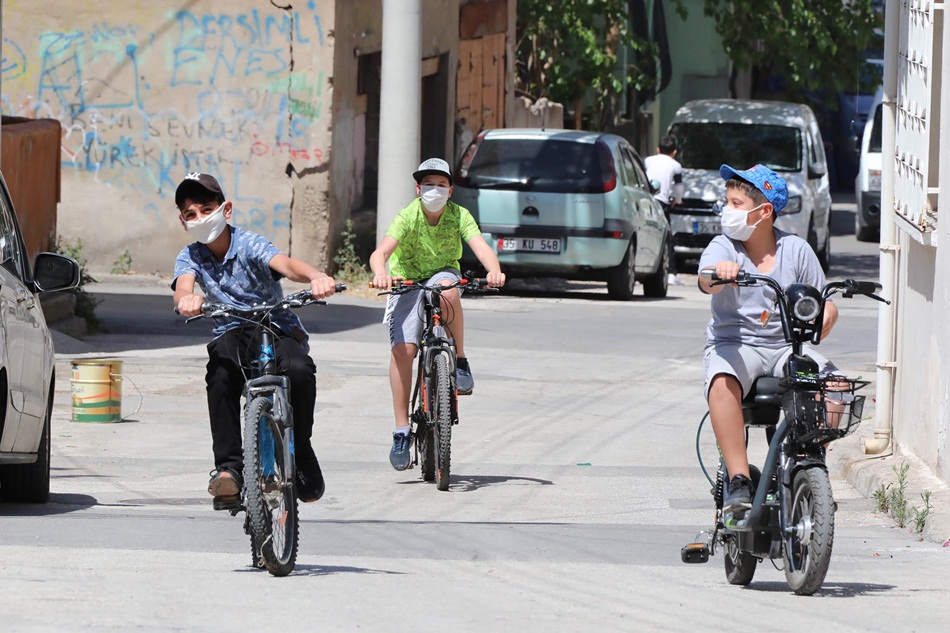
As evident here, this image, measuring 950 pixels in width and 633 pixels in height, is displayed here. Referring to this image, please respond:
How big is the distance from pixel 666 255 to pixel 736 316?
47.2 feet

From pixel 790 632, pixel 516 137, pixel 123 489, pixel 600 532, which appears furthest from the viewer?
pixel 516 137

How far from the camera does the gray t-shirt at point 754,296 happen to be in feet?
21.2

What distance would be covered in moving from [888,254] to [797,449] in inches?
169

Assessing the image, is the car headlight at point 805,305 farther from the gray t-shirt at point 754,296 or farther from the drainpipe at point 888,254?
the drainpipe at point 888,254

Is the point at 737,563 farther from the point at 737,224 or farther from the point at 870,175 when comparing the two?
the point at 870,175

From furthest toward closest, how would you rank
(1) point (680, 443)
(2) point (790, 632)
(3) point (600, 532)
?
(1) point (680, 443), (3) point (600, 532), (2) point (790, 632)

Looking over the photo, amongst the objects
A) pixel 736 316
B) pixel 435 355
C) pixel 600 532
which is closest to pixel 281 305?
pixel 736 316

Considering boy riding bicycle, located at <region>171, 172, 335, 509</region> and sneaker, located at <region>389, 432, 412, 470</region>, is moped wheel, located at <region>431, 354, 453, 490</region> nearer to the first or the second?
sneaker, located at <region>389, 432, 412, 470</region>

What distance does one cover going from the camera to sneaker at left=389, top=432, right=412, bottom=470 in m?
9.62

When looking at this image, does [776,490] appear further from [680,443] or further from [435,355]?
[680,443]

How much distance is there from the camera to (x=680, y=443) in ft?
36.8

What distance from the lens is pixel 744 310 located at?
649 cm

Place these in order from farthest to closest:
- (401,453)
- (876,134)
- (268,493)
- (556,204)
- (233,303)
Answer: (876,134) < (556,204) < (401,453) < (233,303) < (268,493)

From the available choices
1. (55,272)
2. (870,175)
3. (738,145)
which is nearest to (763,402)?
(55,272)
